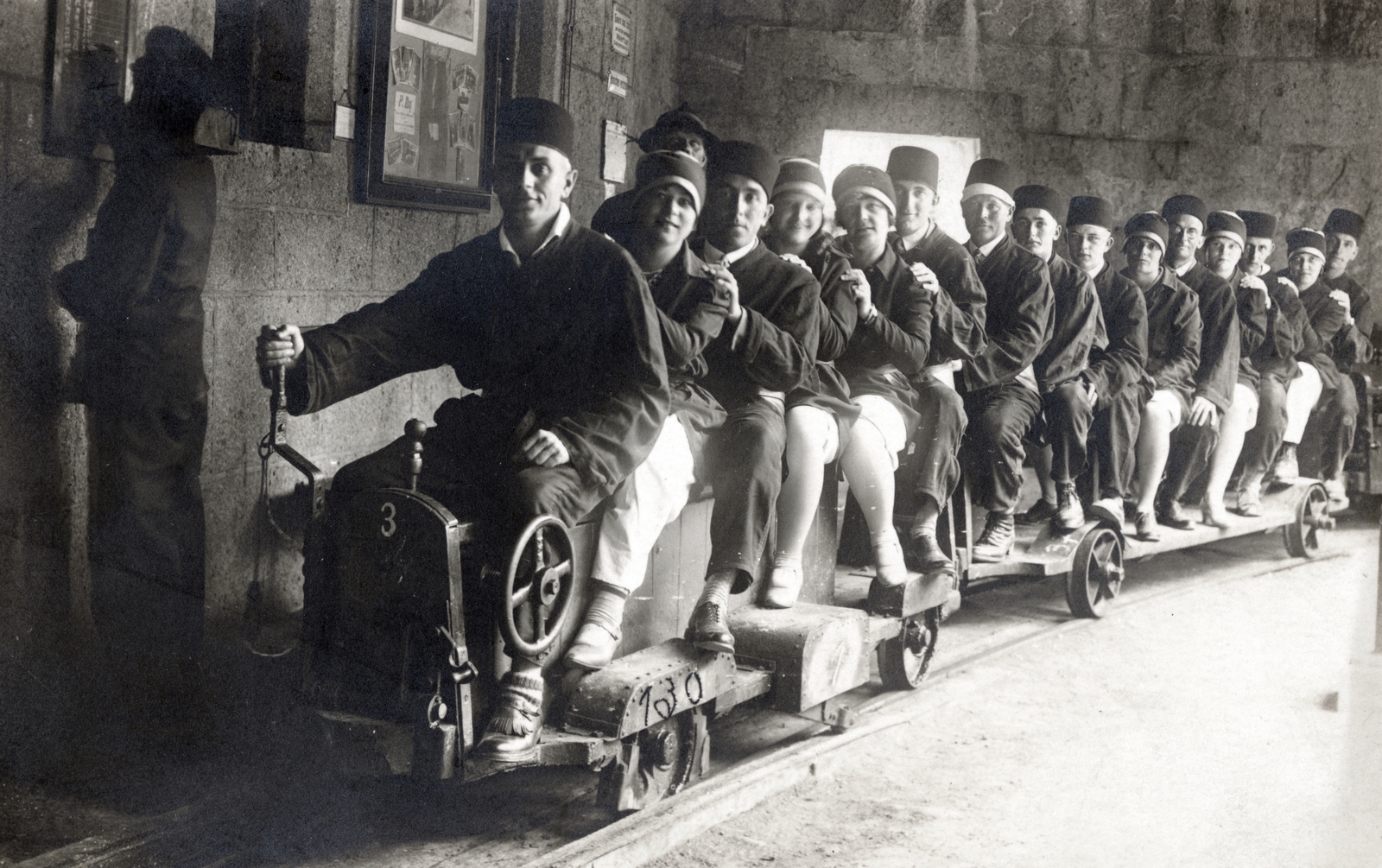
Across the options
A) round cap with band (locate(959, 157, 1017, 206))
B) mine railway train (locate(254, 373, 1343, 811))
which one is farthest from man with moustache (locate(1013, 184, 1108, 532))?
mine railway train (locate(254, 373, 1343, 811))

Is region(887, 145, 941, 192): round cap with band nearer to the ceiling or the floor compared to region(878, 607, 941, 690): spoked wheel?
nearer to the ceiling

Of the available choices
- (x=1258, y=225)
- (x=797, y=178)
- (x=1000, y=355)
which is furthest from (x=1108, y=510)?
(x=797, y=178)

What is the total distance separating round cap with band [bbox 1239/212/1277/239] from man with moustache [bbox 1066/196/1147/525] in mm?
719

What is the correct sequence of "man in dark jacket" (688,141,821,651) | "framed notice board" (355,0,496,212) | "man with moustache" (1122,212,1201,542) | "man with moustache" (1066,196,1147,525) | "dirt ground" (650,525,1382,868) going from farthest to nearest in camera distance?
1. "man with moustache" (1122,212,1201,542)
2. "man with moustache" (1066,196,1147,525)
3. "man in dark jacket" (688,141,821,651)
4. "framed notice board" (355,0,496,212)
5. "dirt ground" (650,525,1382,868)

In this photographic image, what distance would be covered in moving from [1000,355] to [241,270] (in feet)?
9.87

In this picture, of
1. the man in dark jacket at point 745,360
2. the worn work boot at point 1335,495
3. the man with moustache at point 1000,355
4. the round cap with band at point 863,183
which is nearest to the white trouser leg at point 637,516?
the man in dark jacket at point 745,360

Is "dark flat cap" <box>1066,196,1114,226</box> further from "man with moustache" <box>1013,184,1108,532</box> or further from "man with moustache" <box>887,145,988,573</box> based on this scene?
"man with moustache" <box>887,145,988,573</box>

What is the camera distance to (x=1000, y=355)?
17.3 ft

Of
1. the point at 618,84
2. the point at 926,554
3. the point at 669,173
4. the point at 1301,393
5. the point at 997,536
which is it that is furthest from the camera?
the point at 1301,393

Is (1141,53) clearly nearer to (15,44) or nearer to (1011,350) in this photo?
(1011,350)

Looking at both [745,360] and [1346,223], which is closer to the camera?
[745,360]

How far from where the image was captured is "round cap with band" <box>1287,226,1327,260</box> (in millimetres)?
5629

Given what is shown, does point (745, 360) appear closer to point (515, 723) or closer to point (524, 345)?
point (524, 345)

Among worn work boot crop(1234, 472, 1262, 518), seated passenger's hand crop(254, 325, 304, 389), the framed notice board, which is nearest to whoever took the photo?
seated passenger's hand crop(254, 325, 304, 389)
